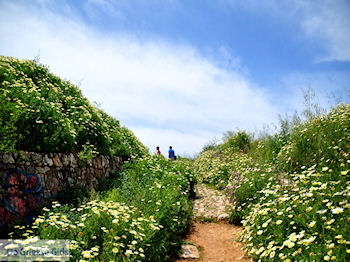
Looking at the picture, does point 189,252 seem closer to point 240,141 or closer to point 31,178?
point 31,178

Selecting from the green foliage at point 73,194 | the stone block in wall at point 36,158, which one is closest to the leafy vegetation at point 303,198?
the green foliage at point 73,194

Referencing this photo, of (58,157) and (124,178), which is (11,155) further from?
(124,178)

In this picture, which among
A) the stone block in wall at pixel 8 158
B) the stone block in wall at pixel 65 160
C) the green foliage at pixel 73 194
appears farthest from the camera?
the stone block in wall at pixel 65 160

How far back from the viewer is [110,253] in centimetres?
319

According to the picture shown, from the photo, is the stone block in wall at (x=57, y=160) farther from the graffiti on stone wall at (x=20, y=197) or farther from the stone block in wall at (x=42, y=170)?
the graffiti on stone wall at (x=20, y=197)

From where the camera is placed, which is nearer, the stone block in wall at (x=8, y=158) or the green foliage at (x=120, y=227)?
the green foliage at (x=120, y=227)

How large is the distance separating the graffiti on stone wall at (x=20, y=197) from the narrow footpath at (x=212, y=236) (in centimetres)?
307

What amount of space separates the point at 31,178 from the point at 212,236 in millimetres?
4265

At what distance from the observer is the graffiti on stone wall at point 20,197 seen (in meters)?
4.07

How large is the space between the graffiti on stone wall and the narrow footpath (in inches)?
121

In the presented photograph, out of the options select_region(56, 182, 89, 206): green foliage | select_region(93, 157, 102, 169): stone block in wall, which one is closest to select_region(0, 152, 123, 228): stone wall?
select_region(56, 182, 89, 206): green foliage

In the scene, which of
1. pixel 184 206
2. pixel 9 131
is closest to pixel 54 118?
pixel 9 131

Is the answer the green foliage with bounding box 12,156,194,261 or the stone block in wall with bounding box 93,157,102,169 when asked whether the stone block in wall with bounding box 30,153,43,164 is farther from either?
the stone block in wall with bounding box 93,157,102,169

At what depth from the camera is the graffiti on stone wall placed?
13.4ft
